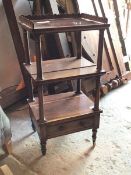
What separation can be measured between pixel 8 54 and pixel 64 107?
1011 millimetres

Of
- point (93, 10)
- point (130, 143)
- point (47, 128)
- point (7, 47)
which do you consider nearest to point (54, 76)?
point (47, 128)

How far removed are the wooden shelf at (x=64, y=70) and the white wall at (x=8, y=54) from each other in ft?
2.42

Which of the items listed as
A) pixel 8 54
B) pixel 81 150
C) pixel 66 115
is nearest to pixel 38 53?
pixel 66 115

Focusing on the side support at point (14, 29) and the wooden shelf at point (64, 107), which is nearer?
the wooden shelf at point (64, 107)

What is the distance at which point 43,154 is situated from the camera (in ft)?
6.00

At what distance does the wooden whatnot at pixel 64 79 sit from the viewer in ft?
5.02

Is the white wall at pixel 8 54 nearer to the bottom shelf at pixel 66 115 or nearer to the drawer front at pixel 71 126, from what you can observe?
the bottom shelf at pixel 66 115

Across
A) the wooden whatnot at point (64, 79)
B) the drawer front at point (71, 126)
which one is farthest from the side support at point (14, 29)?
the drawer front at point (71, 126)

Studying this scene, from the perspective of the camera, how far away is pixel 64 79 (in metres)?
1.57

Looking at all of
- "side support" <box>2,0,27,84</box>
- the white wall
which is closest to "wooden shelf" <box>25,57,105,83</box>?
"side support" <box>2,0,27,84</box>

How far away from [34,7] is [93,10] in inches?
27.8

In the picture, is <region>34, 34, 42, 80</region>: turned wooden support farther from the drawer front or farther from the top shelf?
the drawer front

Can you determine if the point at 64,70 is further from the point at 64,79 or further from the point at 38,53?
the point at 38,53

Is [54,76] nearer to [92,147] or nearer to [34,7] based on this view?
[92,147]
